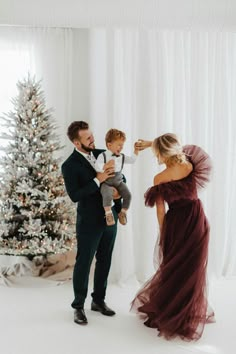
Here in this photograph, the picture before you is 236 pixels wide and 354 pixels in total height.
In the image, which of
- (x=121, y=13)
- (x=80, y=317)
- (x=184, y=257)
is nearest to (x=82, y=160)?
(x=184, y=257)

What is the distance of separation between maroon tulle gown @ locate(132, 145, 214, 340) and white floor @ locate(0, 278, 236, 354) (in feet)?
0.37

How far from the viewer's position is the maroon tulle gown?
2.73 meters

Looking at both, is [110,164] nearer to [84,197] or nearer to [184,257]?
[84,197]

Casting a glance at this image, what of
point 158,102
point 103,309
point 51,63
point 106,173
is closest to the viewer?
point 106,173

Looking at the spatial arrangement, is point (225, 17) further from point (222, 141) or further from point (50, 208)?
point (50, 208)

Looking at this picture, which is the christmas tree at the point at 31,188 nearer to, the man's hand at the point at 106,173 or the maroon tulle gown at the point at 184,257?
the man's hand at the point at 106,173

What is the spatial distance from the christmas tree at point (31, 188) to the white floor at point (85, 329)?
356 millimetres

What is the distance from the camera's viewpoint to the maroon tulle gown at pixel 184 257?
2.73 m

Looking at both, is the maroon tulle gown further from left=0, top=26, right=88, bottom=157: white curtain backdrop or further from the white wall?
left=0, top=26, right=88, bottom=157: white curtain backdrop

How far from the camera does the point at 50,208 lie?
3.46 meters

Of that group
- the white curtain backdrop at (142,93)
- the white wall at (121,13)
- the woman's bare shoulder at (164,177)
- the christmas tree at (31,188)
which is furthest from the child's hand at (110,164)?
the white wall at (121,13)

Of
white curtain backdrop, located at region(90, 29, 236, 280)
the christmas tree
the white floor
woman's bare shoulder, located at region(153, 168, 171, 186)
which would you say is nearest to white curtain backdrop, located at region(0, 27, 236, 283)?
white curtain backdrop, located at region(90, 29, 236, 280)

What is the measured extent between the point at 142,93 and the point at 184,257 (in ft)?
4.92

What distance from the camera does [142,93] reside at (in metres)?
3.69
